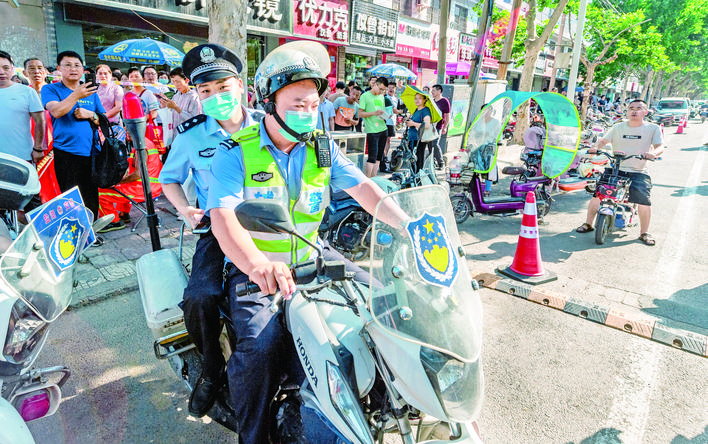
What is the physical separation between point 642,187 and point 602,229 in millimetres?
858

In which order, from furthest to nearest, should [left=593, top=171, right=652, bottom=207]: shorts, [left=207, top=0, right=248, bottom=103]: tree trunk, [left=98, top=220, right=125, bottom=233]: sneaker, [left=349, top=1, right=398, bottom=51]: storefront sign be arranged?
[left=349, top=1, right=398, bottom=51]: storefront sign
[left=593, top=171, right=652, bottom=207]: shorts
[left=98, top=220, right=125, bottom=233]: sneaker
[left=207, top=0, right=248, bottom=103]: tree trunk

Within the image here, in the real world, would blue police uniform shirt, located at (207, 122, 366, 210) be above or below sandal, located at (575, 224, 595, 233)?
above

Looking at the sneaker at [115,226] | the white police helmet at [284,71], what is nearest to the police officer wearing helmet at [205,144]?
the white police helmet at [284,71]

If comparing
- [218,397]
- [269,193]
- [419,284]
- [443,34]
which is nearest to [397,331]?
[419,284]

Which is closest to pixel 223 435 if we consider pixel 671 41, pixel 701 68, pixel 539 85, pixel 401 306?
pixel 401 306

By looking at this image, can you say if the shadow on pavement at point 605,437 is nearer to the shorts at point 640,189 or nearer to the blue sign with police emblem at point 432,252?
the blue sign with police emblem at point 432,252

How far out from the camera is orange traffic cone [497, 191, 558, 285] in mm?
4496

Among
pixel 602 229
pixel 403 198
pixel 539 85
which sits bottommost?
pixel 602 229

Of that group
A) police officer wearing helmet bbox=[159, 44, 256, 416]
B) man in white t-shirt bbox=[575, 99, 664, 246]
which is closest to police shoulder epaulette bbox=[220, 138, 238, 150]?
police officer wearing helmet bbox=[159, 44, 256, 416]

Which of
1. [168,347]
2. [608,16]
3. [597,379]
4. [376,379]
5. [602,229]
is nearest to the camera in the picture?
[376,379]

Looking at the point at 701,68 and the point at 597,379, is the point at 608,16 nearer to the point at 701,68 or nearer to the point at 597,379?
the point at 597,379

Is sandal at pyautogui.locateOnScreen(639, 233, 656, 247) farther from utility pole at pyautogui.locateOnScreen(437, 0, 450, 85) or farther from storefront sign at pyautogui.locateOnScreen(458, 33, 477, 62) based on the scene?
storefront sign at pyautogui.locateOnScreen(458, 33, 477, 62)

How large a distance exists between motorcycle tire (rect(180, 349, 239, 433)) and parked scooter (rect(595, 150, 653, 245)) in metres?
5.39

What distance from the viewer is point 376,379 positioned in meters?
1.68
